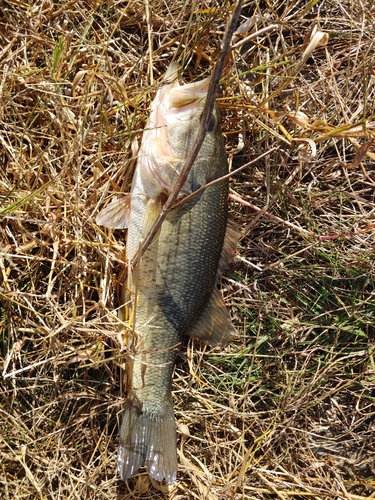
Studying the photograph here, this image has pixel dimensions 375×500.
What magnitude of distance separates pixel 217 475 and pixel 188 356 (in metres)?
0.67

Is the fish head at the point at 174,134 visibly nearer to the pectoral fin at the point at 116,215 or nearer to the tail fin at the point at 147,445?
the pectoral fin at the point at 116,215

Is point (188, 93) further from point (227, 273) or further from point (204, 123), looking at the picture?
point (227, 273)

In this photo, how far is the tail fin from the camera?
2242 mm

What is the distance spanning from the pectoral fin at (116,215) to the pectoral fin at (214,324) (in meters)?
0.57

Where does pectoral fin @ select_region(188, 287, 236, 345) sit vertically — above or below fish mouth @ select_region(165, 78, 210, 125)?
below

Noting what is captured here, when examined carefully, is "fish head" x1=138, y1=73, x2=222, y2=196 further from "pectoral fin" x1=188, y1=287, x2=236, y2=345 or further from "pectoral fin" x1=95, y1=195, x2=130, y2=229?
"pectoral fin" x1=188, y1=287, x2=236, y2=345

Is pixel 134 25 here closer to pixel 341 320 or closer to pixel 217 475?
pixel 341 320

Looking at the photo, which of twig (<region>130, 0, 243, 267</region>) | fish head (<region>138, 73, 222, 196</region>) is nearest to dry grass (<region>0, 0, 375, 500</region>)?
fish head (<region>138, 73, 222, 196</region>)

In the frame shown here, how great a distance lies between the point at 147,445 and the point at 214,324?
0.66 meters

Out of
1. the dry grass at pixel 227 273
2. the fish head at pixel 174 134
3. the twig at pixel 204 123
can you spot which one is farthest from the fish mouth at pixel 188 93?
the twig at pixel 204 123

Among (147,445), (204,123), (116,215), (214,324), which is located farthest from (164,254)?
(147,445)

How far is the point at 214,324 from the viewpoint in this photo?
2395 mm

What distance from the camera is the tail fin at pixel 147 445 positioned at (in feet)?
7.36

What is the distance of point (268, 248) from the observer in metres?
2.61
